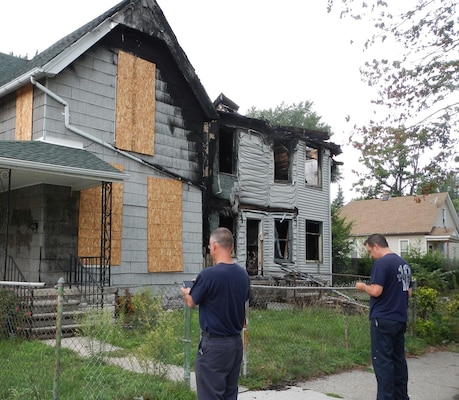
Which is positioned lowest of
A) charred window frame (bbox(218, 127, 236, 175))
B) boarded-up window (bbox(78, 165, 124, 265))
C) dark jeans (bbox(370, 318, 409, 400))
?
dark jeans (bbox(370, 318, 409, 400))

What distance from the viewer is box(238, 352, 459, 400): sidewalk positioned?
5.70 m

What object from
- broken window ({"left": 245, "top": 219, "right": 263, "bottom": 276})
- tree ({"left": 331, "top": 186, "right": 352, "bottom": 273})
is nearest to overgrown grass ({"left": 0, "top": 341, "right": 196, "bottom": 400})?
broken window ({"left": 245, "top": 219, "right": 263, "bottom": 276})

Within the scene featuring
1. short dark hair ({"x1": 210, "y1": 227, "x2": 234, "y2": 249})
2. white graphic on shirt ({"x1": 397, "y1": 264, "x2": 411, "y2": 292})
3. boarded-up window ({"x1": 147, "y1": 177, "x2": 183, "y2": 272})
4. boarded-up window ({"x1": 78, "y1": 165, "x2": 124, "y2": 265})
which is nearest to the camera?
short dark hair ({"x1": 210, "y1": 227, "x2": 234, "y2": 249})

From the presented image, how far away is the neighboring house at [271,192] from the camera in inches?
719

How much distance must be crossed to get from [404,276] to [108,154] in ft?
29.4

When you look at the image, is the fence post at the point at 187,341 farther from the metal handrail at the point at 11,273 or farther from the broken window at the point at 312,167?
the broken window at the point at 312,167

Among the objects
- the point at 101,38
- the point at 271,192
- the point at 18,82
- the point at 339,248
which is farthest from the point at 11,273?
the point at 339,248

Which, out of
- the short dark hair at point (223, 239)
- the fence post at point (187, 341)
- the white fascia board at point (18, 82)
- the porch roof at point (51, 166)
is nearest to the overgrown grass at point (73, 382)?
the fence post at point (187, 341)

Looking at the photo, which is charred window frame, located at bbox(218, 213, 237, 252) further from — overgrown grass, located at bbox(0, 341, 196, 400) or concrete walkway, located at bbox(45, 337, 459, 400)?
overgrown grass, located at bbox(0, 341, 196, 400)

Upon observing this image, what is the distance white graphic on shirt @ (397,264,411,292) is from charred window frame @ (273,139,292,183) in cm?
1483

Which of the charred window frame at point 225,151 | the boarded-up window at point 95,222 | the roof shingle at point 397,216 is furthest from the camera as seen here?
the roof shingle at point 397,216

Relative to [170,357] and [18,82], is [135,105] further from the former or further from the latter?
[170,357]

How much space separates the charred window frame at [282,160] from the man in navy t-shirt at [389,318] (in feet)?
49.1

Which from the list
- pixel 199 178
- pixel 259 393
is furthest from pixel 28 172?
pixel 259 393
